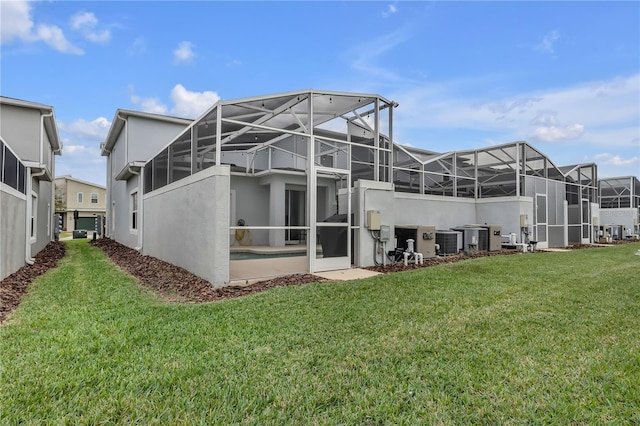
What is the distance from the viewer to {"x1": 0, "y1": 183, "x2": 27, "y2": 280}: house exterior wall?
6.39m

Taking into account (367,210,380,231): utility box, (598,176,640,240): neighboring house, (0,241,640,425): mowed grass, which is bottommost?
(0,241,640,425): mowed grass

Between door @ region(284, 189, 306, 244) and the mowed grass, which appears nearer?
the mowed grass

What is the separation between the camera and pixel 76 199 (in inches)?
1393

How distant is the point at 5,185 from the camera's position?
650 cm

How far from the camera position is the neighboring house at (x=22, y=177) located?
6637 mm

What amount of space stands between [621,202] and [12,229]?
31264mm

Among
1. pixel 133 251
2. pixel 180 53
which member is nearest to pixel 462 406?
pixel 180 53

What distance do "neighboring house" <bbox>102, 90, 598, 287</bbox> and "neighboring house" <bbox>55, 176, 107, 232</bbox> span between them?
18.6 metres

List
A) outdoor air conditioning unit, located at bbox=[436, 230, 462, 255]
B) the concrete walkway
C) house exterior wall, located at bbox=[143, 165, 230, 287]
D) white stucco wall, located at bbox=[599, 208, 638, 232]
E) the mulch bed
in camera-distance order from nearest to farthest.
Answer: the mulch bed → house exterior wall, located at bbox=[143, 165, 230, 287] → the concrete walkway → outdoor air conditioning unit, located at bbox=[436, 230, 462, 255] → white stucco wall, located at bbox=[599, 208, 638, 232]

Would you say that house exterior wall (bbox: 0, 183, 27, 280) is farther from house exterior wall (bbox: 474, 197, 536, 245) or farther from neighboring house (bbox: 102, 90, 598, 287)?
house exterior wall (bbox: 474, 197, 536, 245)

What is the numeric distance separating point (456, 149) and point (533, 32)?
5886mm

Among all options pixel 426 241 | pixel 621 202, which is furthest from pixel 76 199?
pixel 621 202

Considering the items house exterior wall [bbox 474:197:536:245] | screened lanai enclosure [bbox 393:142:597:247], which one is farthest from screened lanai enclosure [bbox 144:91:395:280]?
house exterior wall [bbox 474:197:536:245]

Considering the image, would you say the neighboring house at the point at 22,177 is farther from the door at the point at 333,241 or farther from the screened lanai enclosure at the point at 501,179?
the screened lanai enclosure at the point at 501,179
